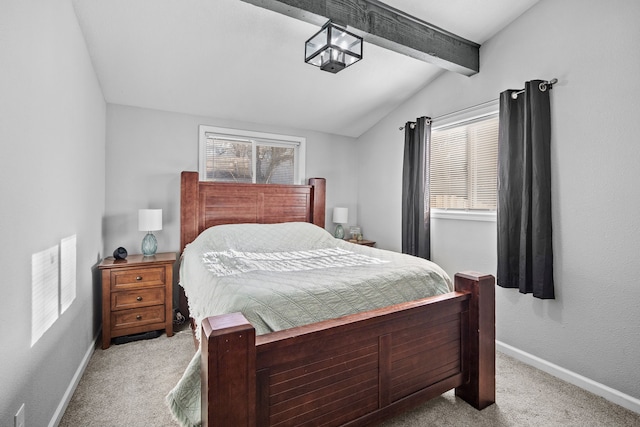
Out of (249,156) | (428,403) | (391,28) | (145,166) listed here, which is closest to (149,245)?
(145,166)

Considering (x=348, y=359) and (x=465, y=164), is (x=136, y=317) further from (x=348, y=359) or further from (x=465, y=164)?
(x=465, y=164)

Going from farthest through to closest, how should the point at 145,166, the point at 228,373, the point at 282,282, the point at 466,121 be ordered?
1. the point at 145,166
2. the point at 466,121
3. the point at 282,282
4. the point at 228,373

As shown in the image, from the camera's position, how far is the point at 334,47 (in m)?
2.00

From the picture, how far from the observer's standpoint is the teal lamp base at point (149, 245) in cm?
302

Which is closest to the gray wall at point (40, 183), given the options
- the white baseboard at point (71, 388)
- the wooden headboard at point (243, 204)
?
the white baseboard at point (71, 388)

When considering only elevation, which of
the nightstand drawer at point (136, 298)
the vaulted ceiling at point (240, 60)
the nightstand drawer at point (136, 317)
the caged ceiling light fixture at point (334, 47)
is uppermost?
the vaulted ceiling at point (240, 60)

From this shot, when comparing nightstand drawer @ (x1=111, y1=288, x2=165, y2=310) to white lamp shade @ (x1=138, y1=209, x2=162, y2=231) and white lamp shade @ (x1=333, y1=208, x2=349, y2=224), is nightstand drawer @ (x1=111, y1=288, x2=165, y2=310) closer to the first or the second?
white lamp shade @ (x1=138, y1=209, x2=162, y2=231)

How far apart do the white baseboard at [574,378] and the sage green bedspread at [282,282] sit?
101cm

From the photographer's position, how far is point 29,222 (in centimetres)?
140

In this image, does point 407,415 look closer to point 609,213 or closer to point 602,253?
point 602,253

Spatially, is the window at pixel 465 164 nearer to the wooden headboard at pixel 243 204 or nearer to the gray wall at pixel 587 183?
the gray wall at pixel 587 183

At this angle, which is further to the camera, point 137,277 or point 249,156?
point 249,156

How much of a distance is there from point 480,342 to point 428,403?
52cm

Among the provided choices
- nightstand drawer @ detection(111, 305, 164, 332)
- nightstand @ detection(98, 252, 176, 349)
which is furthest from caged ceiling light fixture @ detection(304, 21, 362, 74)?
nightstand drawer @ detection(111, 305, 164, 332)
